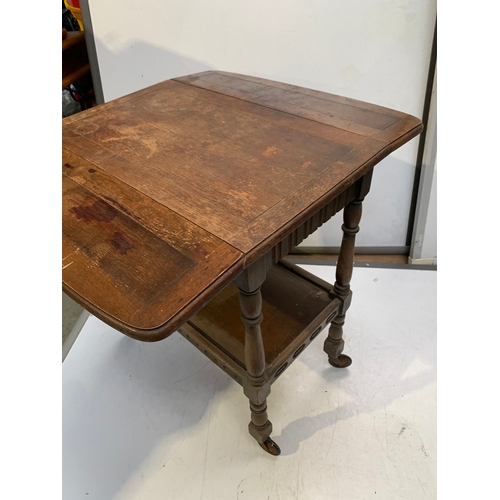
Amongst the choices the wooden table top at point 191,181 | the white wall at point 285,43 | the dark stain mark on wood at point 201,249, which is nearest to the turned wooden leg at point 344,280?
the wooden table top at point 191,181

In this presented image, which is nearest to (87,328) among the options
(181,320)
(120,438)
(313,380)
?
(120,438)

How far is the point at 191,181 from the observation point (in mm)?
770

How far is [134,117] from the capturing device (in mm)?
1000

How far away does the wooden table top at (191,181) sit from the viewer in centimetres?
59

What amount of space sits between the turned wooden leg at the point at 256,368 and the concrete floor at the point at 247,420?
9 cm

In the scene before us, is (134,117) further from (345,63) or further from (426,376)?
(426,376)

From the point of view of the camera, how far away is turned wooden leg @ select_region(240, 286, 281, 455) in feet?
2.69

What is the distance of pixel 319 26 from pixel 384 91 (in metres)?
0.30

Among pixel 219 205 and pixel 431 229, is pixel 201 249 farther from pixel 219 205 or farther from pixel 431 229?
pixel 431 229

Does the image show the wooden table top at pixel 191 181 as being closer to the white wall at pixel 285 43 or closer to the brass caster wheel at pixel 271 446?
the white wall at pixel 285 43

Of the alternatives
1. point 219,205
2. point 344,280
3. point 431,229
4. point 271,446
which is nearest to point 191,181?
point 219,205

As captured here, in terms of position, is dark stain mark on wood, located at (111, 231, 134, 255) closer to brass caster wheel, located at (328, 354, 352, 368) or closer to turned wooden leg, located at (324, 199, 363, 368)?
turned wooden leg, located at (324, 199, 363, 368)

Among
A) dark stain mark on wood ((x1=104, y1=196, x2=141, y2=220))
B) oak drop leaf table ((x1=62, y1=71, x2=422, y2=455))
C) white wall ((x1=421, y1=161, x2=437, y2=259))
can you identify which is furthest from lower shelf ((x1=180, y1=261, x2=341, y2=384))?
white wall ((x1=421, y1=161, x2=437, y2=259))

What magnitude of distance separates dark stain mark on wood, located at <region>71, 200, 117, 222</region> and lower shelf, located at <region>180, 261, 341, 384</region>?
0.47 metres
